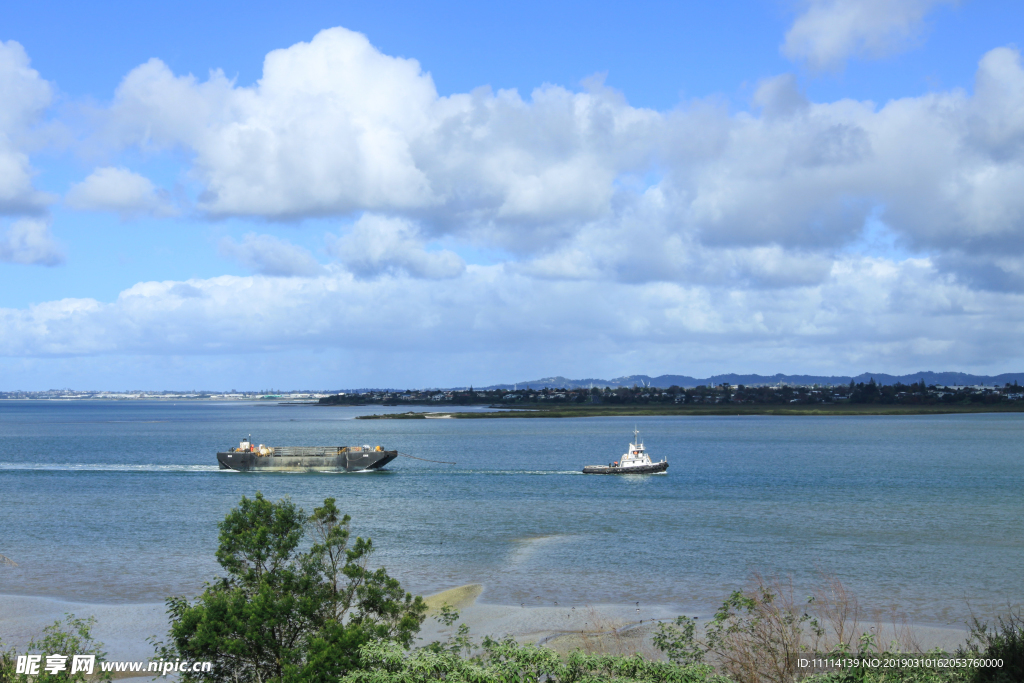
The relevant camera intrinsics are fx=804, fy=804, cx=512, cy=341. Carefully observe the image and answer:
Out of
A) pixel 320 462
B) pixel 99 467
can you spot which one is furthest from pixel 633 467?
pixel 99 467

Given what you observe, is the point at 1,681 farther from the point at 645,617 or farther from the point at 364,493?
the point at 364,493

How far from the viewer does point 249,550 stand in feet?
57.4

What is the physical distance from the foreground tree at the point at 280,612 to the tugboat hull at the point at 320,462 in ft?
236

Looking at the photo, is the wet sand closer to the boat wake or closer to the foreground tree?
the foreground tree

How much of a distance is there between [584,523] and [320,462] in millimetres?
47861

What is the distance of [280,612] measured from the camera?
15914 millimetres

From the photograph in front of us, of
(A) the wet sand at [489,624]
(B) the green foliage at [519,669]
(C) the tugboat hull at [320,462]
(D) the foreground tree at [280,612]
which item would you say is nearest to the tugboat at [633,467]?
(C) the tugboat hull at [320,462]

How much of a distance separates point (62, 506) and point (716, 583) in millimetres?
48619

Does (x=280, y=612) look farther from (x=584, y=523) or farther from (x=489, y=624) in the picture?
(x=584, y=523)

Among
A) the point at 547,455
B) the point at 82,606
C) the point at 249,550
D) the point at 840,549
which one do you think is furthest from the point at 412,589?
the point at 547,455

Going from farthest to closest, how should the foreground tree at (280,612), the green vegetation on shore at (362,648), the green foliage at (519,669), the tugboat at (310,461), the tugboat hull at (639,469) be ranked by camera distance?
the tugboat at (310,461)
the tugboat hull at (639,469)
the foreground tree at (280,612)
the green vegetation on shore at (362,648)
the green foliage at (519,669)

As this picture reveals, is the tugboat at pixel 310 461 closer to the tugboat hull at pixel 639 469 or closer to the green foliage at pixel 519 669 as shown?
the tugboat hull at pixel 639 469

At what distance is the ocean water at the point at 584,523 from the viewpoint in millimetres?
33562

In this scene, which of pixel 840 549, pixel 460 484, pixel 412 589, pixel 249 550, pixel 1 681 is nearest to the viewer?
pixel 1 681
